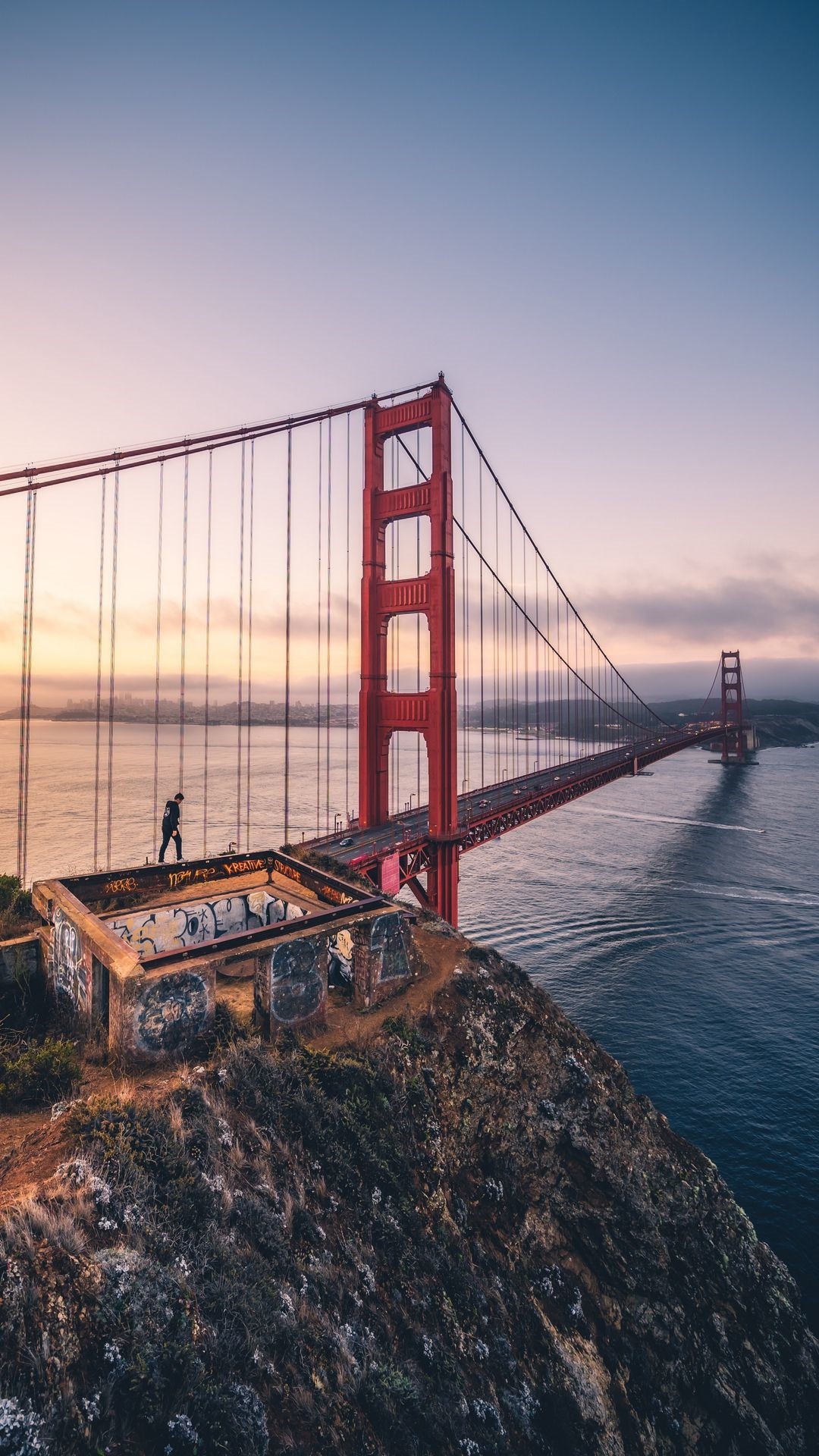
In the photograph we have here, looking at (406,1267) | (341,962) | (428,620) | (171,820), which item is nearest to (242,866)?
(171,820)

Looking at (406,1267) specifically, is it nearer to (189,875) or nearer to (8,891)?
(189,875)

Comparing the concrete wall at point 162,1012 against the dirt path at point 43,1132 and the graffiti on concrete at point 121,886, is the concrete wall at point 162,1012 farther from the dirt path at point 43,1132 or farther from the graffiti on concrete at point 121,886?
the graffiti on concrete at point 121,886

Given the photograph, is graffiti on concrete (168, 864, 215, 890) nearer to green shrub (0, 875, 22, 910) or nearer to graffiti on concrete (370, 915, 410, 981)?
green shrub (0, 875, 22, 910)

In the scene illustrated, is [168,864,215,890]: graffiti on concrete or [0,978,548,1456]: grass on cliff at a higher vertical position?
[168,864,215,890]: graffiti on concrete

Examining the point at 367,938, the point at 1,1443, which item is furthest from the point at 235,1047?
the point at 1,1443

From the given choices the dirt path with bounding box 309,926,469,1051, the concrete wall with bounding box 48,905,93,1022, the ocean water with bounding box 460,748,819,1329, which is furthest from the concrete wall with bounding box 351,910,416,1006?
the ocean water with bounding box 460,748,819,1329

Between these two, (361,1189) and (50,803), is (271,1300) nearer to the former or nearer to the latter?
(361,1189)
